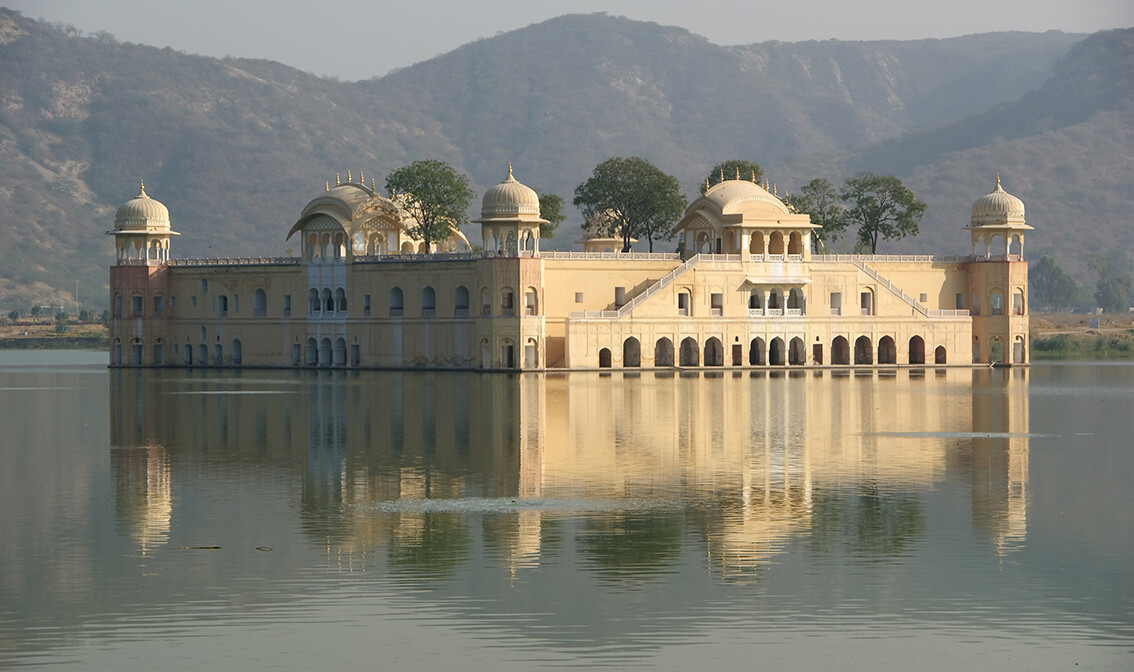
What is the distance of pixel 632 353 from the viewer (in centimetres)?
7588

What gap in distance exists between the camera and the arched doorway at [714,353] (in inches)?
3051

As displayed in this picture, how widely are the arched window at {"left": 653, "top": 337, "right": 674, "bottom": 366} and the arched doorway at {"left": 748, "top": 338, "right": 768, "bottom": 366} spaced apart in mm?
3510

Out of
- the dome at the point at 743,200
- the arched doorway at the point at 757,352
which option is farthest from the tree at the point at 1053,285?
the arched doorway at the point at 757,352

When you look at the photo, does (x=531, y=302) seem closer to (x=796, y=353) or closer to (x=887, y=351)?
(x=796, y=353)

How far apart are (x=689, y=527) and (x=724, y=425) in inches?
683

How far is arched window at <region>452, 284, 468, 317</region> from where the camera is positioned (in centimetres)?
7644

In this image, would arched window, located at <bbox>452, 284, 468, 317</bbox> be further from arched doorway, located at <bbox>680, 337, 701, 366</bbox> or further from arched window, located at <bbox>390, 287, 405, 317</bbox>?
arched doorway, located at <bbox>680, 337, 701, 366</bbox>

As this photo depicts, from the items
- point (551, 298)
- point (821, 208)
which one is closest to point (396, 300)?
point (551, 298)

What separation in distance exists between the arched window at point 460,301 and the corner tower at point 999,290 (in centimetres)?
2339

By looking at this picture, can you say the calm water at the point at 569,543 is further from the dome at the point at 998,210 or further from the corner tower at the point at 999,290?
the dome at the point at 998,210

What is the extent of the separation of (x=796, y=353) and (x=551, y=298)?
11.5 m

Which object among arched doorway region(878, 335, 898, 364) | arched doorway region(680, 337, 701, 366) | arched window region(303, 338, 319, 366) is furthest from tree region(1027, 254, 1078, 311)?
arched window region(303, 338, 319, 366)

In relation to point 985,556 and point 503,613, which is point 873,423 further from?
point 503,613

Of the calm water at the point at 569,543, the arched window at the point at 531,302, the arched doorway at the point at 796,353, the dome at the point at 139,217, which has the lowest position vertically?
the calm water at the point at 569,543
